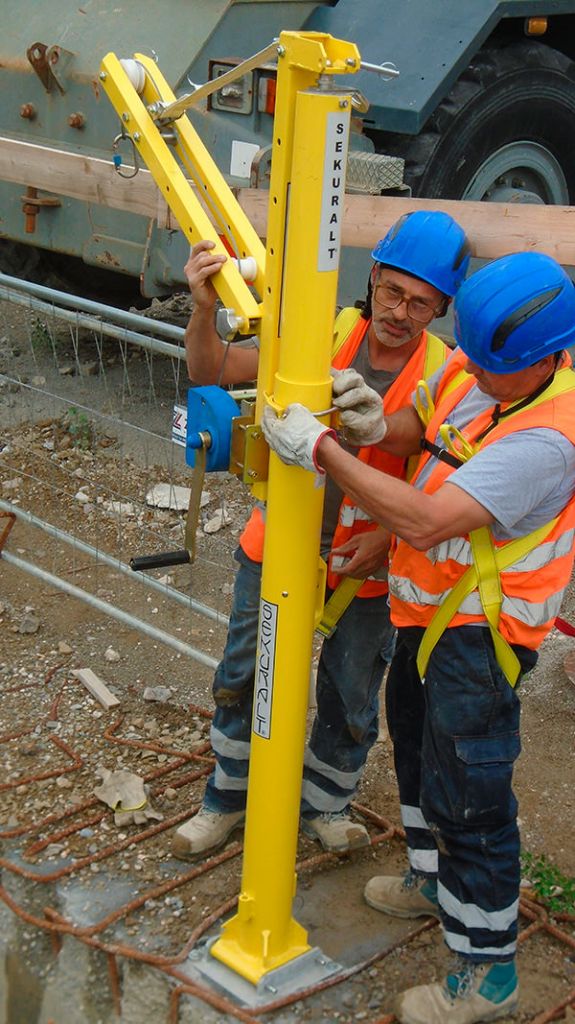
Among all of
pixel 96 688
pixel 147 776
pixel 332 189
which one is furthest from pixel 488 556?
pixel 96 688

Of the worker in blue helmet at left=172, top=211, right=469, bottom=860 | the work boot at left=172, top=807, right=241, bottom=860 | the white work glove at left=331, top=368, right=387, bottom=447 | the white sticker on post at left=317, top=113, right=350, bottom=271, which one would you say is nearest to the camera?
Answer: the white sticker on post at left=317, top=113, right=350, bottom=271

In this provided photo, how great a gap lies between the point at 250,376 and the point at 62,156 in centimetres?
176

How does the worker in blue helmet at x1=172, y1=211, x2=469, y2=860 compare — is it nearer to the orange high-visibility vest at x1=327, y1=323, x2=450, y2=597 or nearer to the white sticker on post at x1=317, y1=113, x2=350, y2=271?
the orange high-visibility vest at x1=327, y1=323, x2=450, y2=597

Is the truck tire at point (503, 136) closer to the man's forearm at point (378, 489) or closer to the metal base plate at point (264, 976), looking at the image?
the man's forearm at point (378, 489)

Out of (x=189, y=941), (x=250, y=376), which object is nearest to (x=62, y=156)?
(x=250, y=376)

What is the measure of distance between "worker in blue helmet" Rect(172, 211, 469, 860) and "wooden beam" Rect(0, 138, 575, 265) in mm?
332

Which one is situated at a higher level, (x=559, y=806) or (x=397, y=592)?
(x=397, y=592)

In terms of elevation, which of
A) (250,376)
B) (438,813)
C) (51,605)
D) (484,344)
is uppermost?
(484,344)

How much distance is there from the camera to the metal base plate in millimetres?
3127

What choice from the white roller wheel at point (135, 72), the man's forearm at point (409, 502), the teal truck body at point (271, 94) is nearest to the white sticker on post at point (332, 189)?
the man's forearm at point (409, 502)

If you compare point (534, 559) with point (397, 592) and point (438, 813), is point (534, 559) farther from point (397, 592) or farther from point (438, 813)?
point (438, 813)

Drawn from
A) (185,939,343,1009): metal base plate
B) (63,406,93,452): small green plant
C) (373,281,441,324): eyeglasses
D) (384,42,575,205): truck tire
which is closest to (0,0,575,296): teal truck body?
(384,42,575,205): truck tire

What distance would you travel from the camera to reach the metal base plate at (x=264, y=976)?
10.3ft

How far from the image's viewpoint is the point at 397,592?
2998 millimetres
